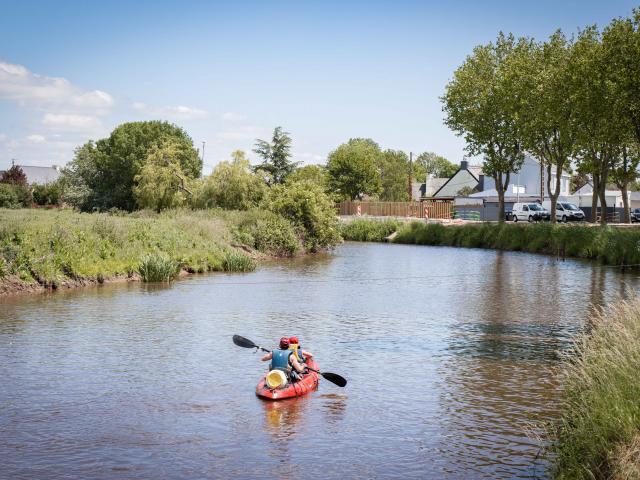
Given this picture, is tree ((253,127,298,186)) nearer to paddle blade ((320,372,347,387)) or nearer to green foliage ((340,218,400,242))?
green foliage ((340,218,400,242))

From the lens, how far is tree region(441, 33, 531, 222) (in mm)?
67125

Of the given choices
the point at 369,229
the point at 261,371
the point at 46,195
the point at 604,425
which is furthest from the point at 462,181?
the point at 604,425

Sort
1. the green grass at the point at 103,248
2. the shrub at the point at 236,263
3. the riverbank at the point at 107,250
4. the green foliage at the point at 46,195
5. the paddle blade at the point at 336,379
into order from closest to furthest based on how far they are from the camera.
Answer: the paddle blade at the point at 336,379 → the riverbank at the point at 107,250 → the green grass at the point at 103,248 → the shrub at the point at 236,263 → the green foliage at the point at 46,195

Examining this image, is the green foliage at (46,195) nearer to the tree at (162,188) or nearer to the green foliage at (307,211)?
the tree at (162,188)

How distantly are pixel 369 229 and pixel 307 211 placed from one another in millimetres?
20562

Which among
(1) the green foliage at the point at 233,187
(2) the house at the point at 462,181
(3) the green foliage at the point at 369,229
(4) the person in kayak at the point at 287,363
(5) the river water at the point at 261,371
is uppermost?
(2) the house at the point at 462,181

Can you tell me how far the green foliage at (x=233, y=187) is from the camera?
2363 inches

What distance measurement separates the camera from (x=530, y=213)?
263 feet

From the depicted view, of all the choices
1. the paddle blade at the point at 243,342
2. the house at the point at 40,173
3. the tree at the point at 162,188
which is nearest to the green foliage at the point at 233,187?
the tree at the point at 162,188

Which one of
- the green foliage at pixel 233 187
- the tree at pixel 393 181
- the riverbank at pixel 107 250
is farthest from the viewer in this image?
the tree at pixel 393 181

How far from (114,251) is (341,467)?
25.7m

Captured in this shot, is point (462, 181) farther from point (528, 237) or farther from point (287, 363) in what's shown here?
point (287, 363)

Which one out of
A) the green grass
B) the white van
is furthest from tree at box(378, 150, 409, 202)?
the green grass

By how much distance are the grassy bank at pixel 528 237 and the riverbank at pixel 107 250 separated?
21204 millimetres
